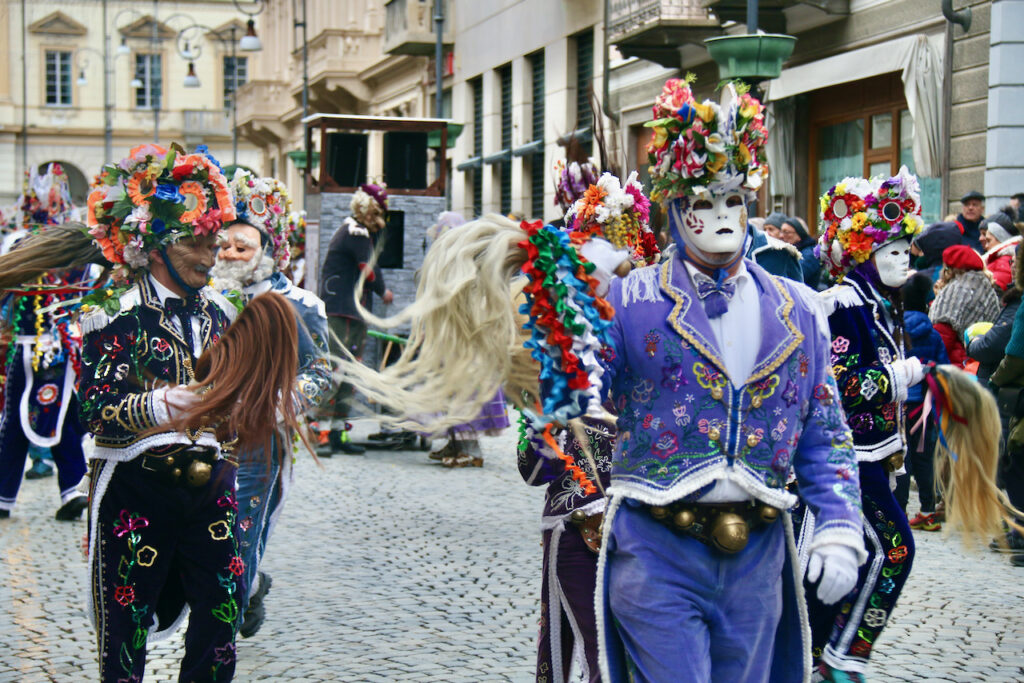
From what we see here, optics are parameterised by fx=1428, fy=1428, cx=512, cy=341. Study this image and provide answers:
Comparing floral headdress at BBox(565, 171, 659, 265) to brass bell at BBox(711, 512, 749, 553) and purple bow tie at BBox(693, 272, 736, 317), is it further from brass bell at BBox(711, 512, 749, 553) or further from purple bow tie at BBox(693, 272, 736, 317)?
brass bell at BBox(711, 512, 749, 553)

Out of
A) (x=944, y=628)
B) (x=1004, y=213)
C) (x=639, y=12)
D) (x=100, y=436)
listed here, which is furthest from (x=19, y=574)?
(x=639, y=12)

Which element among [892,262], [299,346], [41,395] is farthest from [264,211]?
[41,395]

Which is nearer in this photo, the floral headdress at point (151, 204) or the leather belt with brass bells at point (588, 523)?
the leather belt with brass bells at point (588, 523)

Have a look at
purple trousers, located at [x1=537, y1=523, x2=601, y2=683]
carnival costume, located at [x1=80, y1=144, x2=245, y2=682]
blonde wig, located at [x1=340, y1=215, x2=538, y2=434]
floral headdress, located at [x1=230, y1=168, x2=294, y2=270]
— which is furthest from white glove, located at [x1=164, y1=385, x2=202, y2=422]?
floral headdress, located at [x1=230, y1=168, x2=294, y2=270]

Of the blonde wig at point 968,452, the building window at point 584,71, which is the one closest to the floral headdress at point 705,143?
the blonde wig at point 968,452

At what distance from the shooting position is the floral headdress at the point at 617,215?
4.98 metres

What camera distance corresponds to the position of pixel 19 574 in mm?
7516

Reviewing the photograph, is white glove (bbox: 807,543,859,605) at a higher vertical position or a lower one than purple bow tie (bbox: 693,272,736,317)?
lower

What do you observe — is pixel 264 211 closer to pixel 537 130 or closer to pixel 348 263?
pixel 348 263

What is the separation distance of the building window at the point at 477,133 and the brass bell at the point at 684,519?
2736cm

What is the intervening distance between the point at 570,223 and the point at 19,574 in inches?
156

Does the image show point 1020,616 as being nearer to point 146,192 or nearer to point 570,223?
point 570,223

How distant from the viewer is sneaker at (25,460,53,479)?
11.2 metres

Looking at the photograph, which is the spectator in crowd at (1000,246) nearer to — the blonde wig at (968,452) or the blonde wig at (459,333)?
the blonde wig at (968,452)
